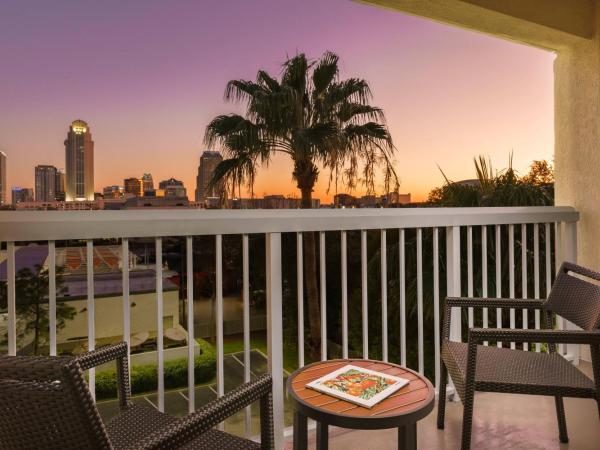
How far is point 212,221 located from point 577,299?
1.75 meters

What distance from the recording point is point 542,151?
31.6ft

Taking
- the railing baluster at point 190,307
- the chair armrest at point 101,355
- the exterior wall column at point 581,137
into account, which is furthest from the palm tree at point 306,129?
the chair armrest at point 101,355

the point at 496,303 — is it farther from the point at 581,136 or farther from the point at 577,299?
the point at 581,136

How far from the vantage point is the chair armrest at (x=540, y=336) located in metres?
1.77

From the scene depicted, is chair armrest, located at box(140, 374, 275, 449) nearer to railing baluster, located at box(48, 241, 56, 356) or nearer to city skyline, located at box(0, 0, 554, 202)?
railing baluster, located at box(48, 241, 56, 356)

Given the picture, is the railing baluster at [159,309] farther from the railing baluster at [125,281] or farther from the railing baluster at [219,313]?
the railing baluster at [219,313]

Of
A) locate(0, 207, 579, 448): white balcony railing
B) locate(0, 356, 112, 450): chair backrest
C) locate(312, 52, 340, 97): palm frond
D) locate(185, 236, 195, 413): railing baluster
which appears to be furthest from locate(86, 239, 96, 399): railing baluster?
locate(312, 52, 340, 97): palm frond

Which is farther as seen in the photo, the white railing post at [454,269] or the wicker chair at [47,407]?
the white railing post at [454,269]

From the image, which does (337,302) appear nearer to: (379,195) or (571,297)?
(379,195)

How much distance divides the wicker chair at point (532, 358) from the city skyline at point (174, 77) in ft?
32.4

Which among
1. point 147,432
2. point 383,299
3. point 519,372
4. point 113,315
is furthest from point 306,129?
point 147,432

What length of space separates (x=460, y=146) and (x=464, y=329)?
20.8ft

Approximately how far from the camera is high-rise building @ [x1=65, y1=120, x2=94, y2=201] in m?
5.05

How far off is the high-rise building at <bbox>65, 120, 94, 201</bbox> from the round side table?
2.89m
